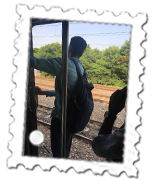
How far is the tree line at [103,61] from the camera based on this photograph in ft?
5.22

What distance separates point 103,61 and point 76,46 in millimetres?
1848

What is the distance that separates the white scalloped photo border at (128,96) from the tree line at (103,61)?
0.44 ft

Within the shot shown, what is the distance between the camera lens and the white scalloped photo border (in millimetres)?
1029

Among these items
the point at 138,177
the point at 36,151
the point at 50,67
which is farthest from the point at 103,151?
the point at 50,67

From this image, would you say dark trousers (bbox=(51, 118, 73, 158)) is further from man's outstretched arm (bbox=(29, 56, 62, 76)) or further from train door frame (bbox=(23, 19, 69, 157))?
man's outstretched arm (bbox=(29, 56, 62, 76))

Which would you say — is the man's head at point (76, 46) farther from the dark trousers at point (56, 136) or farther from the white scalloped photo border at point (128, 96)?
the dark trousers at point (56, 136)

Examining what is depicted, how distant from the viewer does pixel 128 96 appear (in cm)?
104

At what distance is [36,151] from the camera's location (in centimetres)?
165

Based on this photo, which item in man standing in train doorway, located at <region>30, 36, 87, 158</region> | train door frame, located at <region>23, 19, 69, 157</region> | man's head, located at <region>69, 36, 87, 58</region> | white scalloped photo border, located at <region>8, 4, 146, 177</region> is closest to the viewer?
white scalloped photo border, located at <region>8, 4, 146, 177</region>

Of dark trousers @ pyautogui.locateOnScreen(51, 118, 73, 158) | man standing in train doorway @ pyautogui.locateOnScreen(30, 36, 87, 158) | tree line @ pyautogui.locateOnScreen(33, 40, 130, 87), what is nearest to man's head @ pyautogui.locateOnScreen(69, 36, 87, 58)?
man standing in train doorway @ pyautogui.locateOnScreen(30, 36, 87, 158)

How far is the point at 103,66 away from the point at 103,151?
258 centimetres

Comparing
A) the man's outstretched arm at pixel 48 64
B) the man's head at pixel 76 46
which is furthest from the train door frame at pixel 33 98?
the man's head at pixel 76 46

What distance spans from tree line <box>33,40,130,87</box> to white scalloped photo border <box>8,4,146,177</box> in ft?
0.44

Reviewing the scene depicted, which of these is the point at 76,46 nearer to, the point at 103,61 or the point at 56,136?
the point at 56,136
